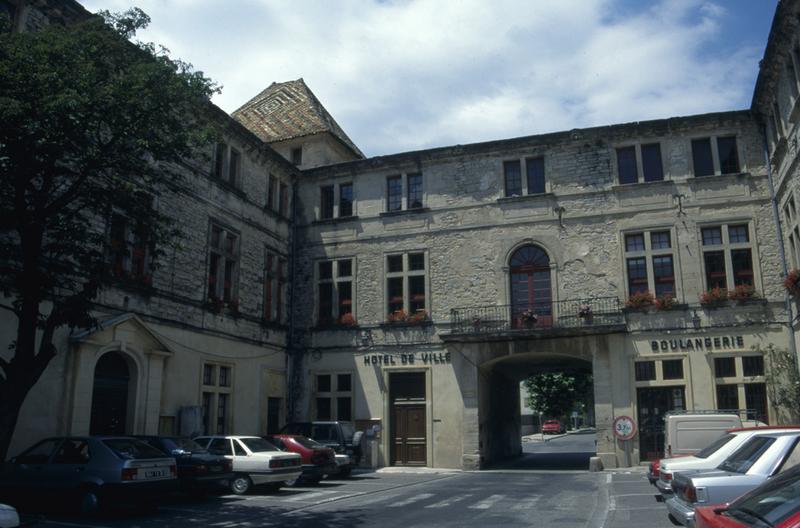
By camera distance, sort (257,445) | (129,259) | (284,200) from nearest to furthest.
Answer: (257,445) < (129,259) < (284,200)

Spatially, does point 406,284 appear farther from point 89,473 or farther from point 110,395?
point 89,473

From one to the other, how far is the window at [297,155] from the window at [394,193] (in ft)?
A: 17.8

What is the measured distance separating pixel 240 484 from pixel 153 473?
12.8 feet

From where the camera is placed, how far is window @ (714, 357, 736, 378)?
21.5 meters

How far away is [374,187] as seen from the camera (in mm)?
26922

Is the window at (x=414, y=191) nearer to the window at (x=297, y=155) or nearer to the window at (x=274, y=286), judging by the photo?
the window at (x=274, y=286)

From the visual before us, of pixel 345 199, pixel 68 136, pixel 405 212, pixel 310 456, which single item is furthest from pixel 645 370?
pixel 68 136

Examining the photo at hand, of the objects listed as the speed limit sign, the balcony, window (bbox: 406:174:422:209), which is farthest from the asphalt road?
window (bbox: 406:174:422:209)

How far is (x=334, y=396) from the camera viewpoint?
25.6 m

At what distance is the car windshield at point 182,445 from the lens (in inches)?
593

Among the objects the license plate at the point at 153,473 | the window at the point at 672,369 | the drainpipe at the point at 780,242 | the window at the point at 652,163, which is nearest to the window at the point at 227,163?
the license plate at the point at 153,473

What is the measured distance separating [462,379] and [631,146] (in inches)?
388

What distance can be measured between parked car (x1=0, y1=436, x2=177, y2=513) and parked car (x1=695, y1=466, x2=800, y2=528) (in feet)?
32.7

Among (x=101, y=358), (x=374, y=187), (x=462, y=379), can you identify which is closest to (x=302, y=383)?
(x=462, y=379)
